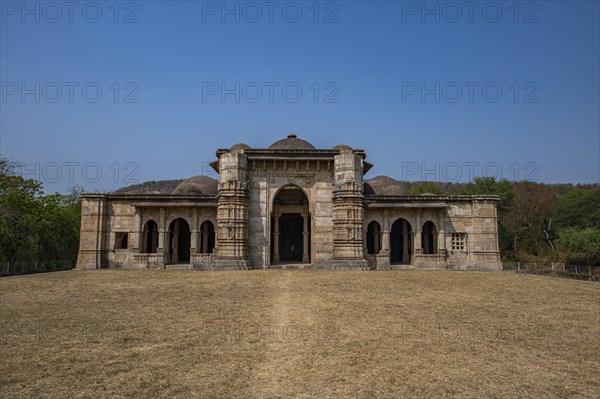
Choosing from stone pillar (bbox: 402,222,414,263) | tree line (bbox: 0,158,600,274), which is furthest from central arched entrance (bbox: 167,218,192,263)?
stone pillar (bbox: 402,222,414,263)

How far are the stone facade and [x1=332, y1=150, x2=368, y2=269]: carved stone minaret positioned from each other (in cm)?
6

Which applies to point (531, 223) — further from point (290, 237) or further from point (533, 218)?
point (290, 237)

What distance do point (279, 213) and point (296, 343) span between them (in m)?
21.7

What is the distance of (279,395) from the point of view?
582 cm

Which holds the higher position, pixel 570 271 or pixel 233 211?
pixel 233 211

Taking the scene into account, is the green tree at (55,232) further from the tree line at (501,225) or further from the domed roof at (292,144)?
the domed roof at (292,144)

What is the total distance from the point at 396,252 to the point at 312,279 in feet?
54.3

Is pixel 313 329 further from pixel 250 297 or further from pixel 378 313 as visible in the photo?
pixel 250 297

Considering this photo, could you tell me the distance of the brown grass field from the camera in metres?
6.12

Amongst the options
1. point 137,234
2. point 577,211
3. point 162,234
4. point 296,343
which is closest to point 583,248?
point 577,211

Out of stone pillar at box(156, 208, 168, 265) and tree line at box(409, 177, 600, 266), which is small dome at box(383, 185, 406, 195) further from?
stone pillar at box(156, 208, 168, 265)

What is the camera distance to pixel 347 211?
2397 cm

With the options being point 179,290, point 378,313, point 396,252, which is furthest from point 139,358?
point 396,252

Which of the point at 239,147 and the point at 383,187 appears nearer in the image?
the point at 239,147
